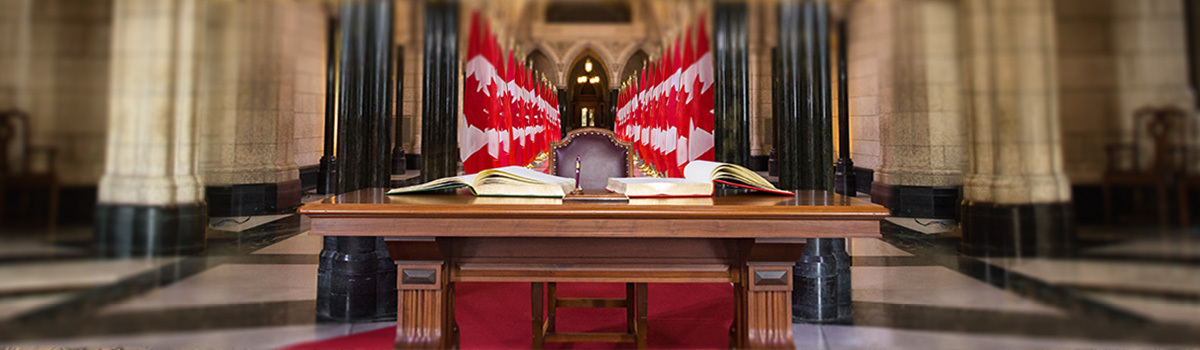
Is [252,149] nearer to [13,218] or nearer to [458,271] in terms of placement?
[13,218]

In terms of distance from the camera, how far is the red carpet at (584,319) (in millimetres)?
1863

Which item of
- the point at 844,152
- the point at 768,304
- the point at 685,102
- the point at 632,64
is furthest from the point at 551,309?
the point at 632,64

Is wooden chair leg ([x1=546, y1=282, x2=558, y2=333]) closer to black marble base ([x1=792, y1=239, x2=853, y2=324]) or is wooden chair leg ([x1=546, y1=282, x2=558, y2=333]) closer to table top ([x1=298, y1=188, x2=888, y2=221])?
table top ([x1=298, y1=188, x2=888, y2=221])

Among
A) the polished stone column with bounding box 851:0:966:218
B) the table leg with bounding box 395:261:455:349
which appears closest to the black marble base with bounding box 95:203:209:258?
the table leg with bounding box 395:261:455:349

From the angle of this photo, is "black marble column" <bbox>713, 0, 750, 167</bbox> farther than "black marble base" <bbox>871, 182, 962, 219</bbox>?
Yes

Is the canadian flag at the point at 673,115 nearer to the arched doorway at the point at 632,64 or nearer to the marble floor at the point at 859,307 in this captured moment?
the marble floor at the point at 859,307

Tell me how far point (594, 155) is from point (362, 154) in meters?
1.23

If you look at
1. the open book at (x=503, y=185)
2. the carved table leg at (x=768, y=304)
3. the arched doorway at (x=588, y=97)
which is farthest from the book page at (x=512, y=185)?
the arched doorway at (x=588, y=97)

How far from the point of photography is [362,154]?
8.18ft

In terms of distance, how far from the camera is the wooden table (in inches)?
47.1

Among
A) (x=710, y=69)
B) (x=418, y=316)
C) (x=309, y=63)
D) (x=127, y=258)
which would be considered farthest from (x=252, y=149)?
(x=710, y=69)

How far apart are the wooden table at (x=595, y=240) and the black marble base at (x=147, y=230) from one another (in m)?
0.52

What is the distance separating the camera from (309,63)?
2.92m

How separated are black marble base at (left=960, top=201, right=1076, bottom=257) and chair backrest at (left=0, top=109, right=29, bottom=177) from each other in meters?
2.63
